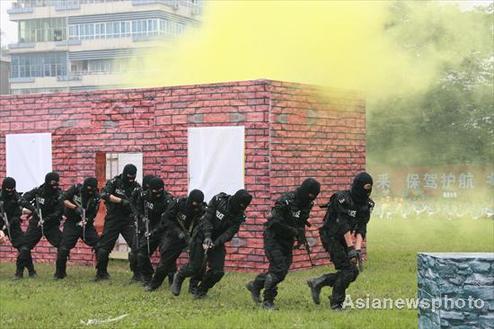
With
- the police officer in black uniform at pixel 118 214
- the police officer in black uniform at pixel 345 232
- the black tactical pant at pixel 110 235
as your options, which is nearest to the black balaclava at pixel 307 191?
the police officer in black uniform at pixel 345 232

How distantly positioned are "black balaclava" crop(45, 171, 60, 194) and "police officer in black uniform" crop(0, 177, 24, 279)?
19.9 inches

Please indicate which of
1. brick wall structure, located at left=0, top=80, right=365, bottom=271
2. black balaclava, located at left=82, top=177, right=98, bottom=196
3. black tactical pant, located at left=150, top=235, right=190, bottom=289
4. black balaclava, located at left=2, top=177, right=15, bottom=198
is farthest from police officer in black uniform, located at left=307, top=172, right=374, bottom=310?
black balaclava, located at left=2, top=177, right=15, bottom=198

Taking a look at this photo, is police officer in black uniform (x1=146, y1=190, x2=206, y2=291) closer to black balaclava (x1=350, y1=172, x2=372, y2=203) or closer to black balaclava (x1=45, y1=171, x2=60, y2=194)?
black balaclava (x1=350, y1=172, x2=372, y2=203)

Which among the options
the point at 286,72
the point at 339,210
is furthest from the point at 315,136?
the point at 339,210

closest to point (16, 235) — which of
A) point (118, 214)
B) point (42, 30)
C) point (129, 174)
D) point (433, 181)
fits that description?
point (118, 214)

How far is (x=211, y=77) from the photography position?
16656mm

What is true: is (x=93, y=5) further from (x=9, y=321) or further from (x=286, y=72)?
(x=9, y=321)

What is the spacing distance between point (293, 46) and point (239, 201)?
6.48 meters

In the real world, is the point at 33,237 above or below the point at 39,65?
Result: below

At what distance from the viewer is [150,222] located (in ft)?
40.2

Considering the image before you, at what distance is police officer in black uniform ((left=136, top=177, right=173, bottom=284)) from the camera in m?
12.1

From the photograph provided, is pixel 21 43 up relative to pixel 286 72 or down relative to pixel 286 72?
up

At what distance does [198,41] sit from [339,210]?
857 cm

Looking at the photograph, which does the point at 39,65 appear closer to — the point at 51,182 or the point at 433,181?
the point at 433,181
